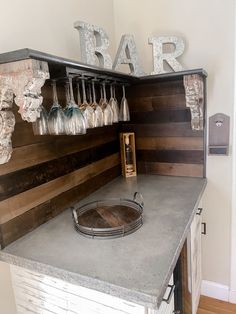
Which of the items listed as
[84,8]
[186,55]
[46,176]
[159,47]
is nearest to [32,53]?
[46,176]

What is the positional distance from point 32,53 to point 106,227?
2.35ft

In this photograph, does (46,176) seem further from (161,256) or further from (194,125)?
(194,125)

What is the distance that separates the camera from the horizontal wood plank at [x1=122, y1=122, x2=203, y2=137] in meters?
1.71

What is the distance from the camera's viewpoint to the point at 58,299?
0.97 m

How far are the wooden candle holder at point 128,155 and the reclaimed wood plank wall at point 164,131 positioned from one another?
65 millimetres

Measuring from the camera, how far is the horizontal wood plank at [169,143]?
1.71 meters

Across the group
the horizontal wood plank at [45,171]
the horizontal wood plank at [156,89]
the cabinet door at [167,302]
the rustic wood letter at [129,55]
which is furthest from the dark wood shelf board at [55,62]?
the cabinet door at [167,302]

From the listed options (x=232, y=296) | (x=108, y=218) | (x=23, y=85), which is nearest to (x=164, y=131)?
(x=108, y=218)

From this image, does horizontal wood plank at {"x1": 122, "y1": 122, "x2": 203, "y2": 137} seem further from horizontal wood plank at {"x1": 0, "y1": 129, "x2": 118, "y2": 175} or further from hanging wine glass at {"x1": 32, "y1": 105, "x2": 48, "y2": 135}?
hanging wine glass at {"x1": 32, "y1": 105, "x2": 48, "y2": 135}

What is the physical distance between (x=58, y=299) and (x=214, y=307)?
4.37 feet

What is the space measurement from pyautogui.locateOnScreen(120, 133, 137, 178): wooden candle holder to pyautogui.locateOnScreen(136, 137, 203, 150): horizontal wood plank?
7 centimetres

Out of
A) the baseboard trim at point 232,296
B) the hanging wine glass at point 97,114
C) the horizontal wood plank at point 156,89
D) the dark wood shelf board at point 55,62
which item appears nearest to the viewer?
the dark wood shelf board at point 55,62

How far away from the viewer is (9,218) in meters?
1.03

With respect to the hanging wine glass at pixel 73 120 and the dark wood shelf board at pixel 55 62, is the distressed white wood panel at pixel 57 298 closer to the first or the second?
the hanging wine glass at pixel 73 120
